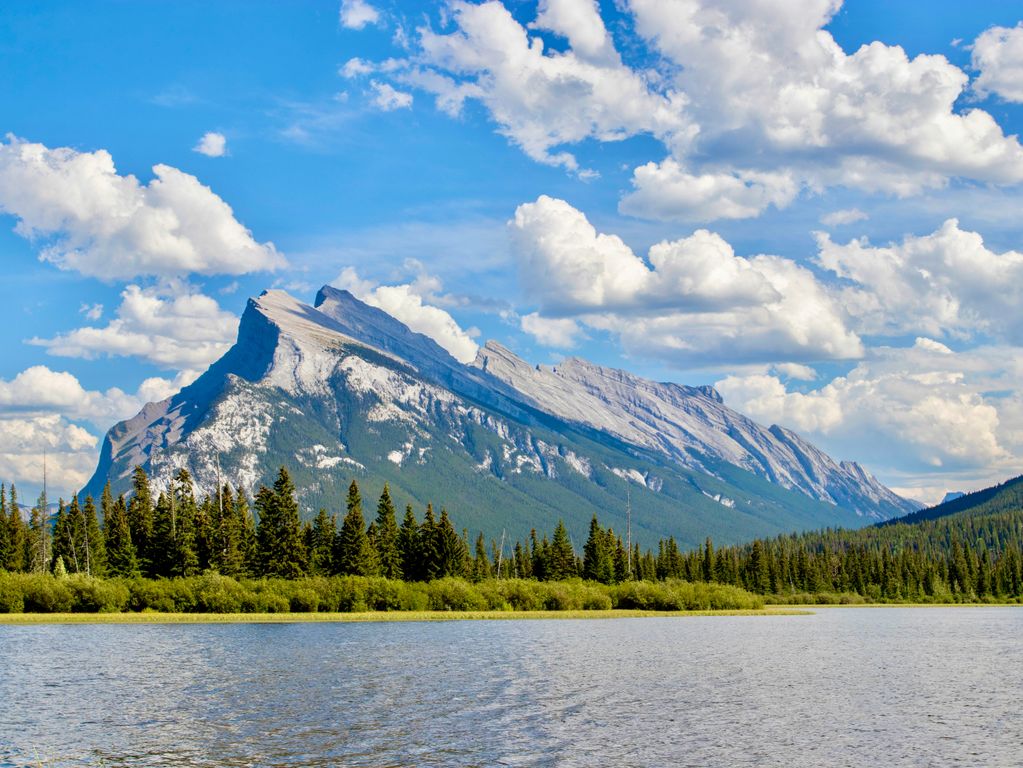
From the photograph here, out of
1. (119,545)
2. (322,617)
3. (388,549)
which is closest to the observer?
(322,617)

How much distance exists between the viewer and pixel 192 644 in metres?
95.1

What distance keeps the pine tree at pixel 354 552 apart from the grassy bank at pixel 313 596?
14.5m

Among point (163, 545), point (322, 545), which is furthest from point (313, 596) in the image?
point (163, 545)

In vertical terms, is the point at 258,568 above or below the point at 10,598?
above

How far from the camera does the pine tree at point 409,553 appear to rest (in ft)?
581

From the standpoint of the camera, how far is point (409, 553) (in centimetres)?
17788

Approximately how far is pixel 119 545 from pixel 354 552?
37.9m

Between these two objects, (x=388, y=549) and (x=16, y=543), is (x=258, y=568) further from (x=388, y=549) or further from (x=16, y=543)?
(x=16, y=543)

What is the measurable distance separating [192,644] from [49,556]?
4101 inches

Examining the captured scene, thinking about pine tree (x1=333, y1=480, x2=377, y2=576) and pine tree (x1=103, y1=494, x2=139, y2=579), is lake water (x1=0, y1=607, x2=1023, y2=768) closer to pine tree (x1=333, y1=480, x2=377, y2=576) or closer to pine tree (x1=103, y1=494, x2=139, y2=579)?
pine tree (x1=103, y1=494, x2=139, y2=579)

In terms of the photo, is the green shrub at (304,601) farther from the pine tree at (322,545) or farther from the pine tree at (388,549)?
the pine tree at (388,549)

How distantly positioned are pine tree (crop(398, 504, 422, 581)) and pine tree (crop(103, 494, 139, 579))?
140 feet

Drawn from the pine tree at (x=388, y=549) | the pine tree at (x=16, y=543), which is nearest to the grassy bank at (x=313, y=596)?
the pine tree at (x=388, y=549)

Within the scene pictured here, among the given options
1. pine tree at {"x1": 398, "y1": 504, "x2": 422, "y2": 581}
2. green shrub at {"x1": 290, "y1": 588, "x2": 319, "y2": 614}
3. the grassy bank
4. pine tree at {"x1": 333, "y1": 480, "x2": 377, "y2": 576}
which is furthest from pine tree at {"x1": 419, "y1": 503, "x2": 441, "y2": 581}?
green shrub at {"x1": 290, "y1": 588, "x2": 319, "y2": 614}
